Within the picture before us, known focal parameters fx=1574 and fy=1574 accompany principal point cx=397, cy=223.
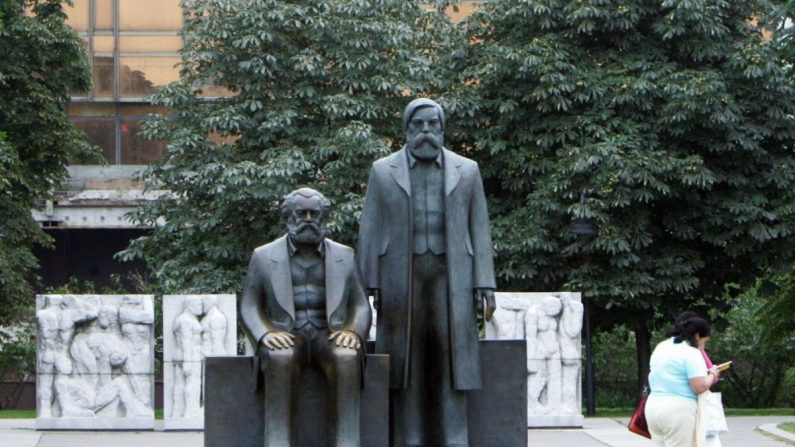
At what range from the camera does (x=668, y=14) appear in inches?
1004

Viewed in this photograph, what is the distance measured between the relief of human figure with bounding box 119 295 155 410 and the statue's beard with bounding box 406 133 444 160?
11277mm

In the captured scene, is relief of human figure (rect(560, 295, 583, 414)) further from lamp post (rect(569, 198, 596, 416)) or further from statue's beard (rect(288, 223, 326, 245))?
statue's beard (rect(288, 223, 326, 245))

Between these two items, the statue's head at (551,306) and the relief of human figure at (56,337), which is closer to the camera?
the relief of human figure at (56,337)

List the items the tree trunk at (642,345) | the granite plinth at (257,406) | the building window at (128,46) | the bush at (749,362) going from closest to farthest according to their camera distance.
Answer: the granite plinth at (257,406) < the tree trunk at (642,345) < the bush at (749,362) < the building window at (128,46)

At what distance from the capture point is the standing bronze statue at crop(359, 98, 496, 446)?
11.0m

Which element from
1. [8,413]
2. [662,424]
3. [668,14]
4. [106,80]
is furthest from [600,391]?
[662,424]

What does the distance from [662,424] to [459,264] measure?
7.85 feet

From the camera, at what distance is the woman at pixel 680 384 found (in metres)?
12.1

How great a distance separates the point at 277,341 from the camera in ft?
35.2

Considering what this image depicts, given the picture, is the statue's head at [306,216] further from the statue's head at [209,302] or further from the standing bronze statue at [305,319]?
the statue's head at [209,302]

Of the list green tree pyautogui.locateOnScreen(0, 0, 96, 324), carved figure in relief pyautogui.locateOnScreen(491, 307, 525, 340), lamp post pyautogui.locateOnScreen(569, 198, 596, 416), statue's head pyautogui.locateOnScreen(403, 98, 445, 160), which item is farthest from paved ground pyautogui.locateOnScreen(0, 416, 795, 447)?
statue's head pyautogui.locateOnScreen(403, 98, 445, 160)

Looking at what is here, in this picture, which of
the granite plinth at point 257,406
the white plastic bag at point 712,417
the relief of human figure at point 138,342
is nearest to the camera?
the granite plinth at point 257,406

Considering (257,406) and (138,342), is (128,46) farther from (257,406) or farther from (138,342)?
(257,406)

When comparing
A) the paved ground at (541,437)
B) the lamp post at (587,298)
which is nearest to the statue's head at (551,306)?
the paved ground at (541,437)
